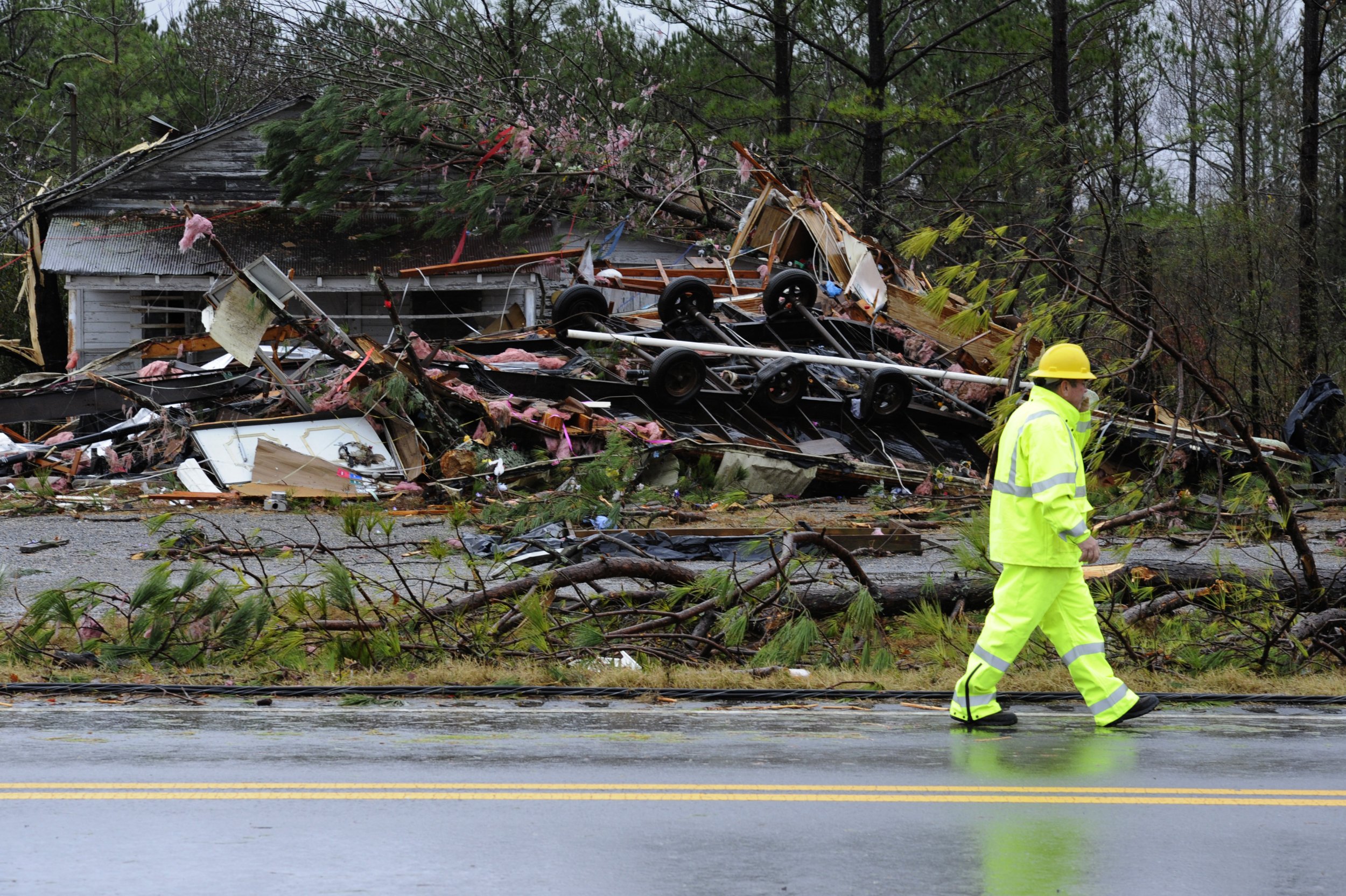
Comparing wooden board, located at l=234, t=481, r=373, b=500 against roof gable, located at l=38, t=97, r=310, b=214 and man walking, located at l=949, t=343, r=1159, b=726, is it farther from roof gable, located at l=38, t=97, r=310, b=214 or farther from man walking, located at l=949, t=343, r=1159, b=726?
roof gable, located at l=38, t=97, r=310, b=214

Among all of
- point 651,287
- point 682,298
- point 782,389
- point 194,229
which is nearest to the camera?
point 194,229

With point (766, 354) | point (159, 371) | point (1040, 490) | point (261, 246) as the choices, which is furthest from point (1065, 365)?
point (261, 246)

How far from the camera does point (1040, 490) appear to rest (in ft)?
18.2

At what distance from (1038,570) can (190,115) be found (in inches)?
1319

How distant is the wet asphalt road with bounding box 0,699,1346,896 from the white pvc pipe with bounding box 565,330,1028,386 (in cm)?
915

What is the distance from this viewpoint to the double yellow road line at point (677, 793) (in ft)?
14.3

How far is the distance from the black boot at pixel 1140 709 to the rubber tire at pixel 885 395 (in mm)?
9670

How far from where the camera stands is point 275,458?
13969 millimetres

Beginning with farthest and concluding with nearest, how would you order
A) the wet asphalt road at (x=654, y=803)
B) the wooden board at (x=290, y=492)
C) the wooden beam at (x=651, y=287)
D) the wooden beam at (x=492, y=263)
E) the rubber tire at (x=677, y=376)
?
the wooden beam at (x=492, y=263)
the wooden beam at (x=651, y=287)
the rubber tire at (x=677, y=376)
the wooden board at (x=290, y=492)
the wet asphalt road at (x=654, y=803)

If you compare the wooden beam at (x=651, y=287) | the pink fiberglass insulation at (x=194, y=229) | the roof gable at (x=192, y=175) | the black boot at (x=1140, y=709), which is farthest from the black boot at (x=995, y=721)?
the roof gable at (x=192, y=175)

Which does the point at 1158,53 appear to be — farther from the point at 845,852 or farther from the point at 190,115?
the point at 845,852

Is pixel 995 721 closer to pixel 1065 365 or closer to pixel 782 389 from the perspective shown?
pixel 1065 365

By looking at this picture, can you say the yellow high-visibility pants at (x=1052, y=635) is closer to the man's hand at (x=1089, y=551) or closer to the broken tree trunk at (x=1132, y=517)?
the man's hand at (x=1089, y=551)

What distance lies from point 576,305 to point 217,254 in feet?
27.7
